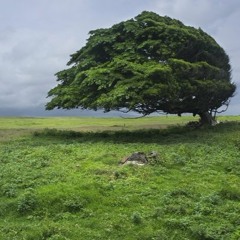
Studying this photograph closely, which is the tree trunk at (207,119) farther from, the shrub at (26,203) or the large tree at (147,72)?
the shrub at (26,203)

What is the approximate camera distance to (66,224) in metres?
13.8

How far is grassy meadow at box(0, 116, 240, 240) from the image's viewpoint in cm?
1326

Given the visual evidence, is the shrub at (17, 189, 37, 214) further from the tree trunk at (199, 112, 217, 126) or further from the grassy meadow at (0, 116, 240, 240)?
the tree trunk at (199, 112, 217, 126)

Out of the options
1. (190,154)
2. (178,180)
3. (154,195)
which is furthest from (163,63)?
(154,195)

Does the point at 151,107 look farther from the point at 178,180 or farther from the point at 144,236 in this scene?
the point at 144,236

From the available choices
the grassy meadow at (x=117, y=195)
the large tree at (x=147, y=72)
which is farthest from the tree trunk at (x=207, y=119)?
the grassy meadow at (x=117, y=195)

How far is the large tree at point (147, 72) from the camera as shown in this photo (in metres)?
31.5

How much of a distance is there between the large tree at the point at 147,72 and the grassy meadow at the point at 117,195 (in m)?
6.47

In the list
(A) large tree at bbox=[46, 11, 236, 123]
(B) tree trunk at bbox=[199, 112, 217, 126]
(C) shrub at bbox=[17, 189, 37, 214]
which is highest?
(A) large tree at bbox=[46, 11, 236, 123]

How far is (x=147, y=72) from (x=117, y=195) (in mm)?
16341

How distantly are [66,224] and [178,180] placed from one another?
275 inches

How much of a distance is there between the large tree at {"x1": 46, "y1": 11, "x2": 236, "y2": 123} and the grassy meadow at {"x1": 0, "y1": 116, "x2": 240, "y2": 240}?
6.47 m

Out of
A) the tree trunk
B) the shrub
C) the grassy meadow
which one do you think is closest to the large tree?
the tree trunk

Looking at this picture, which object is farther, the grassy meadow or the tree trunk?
the tree trunk
